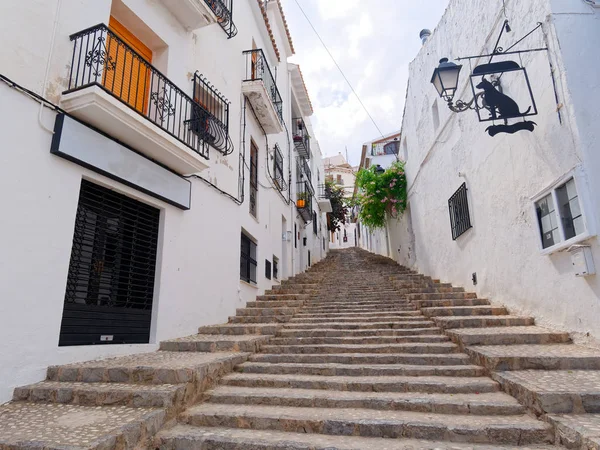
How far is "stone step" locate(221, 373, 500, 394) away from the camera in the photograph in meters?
3.72

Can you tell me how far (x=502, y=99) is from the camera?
489cm

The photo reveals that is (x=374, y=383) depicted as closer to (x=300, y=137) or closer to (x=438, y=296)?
(x=438, y=296)

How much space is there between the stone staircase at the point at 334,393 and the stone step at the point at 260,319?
3.08 ft

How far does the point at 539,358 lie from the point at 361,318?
2.99 meters

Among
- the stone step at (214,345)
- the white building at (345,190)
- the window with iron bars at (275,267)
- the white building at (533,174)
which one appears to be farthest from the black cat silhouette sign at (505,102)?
the white building at (345,190)

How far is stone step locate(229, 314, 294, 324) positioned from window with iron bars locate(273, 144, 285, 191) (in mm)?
5112

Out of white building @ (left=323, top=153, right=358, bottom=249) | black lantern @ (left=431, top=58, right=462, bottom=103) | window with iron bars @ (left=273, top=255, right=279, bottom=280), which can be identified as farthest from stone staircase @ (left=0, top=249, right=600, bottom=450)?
white building @ (left=323, top=153, right=358, bottom=249)

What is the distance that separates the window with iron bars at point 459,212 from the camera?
7497 mm

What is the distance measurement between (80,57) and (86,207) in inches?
71.5

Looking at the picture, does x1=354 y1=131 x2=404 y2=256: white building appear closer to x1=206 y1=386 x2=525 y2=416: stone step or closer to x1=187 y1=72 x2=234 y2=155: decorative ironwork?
x1=187 y1=72 x2=234 y2=155: decorative ironwork

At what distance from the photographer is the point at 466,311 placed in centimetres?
614

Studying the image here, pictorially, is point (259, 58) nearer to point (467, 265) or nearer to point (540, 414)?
point (467, 265)

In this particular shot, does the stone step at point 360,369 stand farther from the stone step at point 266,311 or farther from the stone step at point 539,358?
the stone step at point 266,311

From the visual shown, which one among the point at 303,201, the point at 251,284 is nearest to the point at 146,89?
the point at 251,284
